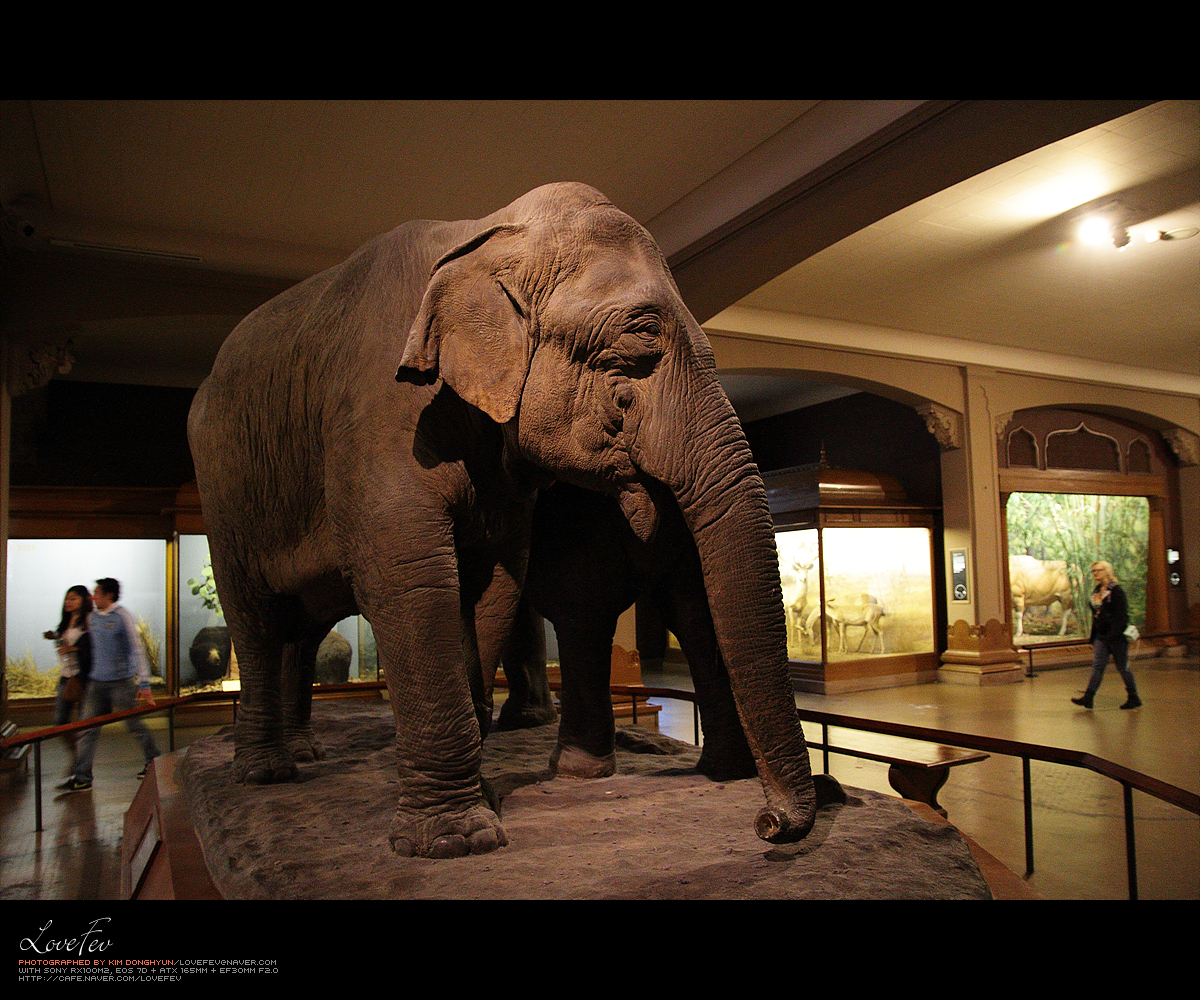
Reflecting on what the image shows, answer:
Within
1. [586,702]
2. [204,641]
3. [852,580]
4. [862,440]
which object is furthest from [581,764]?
[862,440]

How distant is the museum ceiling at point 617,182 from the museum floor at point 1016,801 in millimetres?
3489

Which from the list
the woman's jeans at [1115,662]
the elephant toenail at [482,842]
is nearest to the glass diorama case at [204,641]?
the elephant toenail at [482,842]

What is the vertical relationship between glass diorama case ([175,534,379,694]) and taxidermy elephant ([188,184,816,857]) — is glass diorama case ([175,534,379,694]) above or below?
below

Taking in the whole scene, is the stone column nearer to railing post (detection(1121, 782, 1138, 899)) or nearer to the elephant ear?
railing post (detection(1121, 782, 1138, 899))

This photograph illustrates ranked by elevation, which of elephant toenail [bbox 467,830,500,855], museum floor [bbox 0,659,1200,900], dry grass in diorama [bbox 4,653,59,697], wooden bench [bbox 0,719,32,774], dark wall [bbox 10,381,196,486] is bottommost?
museum floor [bbox 0,659,1200,900]

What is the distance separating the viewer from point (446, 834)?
1968 millimetres

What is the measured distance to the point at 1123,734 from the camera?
7.14 meters

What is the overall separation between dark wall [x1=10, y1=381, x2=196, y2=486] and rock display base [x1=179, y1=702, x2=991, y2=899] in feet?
28.5

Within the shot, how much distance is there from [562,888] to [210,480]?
6.40 ft

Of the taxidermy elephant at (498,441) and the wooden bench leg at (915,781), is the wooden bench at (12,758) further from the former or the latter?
the wooden bench leg at (915,781)

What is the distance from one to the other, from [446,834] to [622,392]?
1.07 meters

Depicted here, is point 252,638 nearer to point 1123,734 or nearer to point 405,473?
point 405,473

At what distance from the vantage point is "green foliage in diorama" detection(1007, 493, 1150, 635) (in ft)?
41.5

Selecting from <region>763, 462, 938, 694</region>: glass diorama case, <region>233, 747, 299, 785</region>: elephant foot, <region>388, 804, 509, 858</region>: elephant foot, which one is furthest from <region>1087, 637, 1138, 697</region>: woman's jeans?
<region>388, 804, 509, 858</region>: elephant foot
